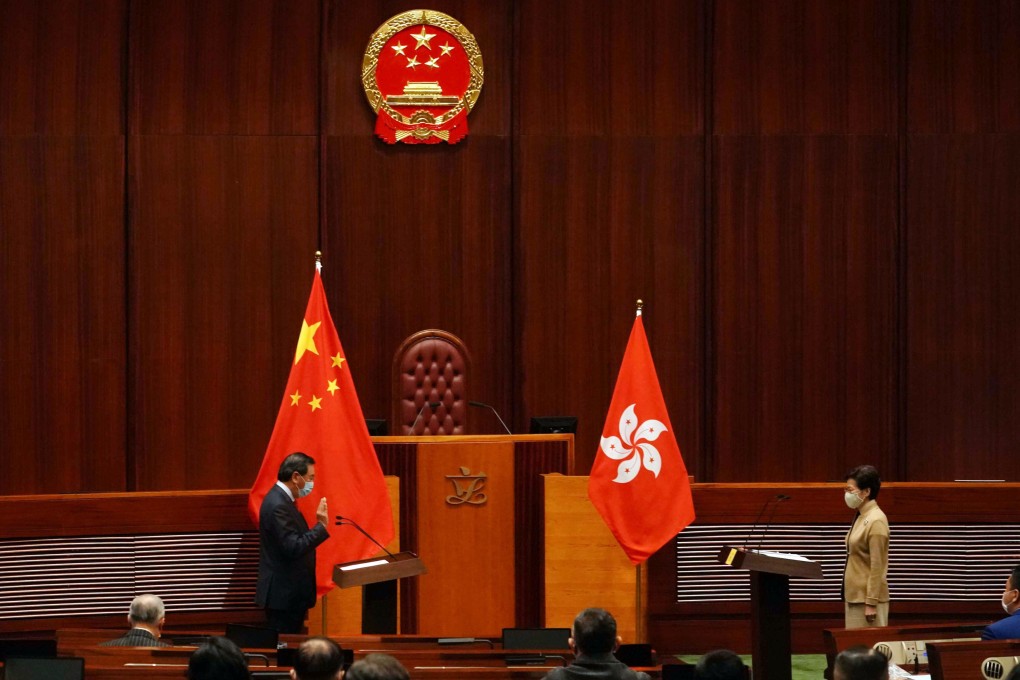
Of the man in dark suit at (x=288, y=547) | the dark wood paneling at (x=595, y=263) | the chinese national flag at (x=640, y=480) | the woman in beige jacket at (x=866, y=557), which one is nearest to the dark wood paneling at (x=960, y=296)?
the dark wood paneling at (x=595, y=263)

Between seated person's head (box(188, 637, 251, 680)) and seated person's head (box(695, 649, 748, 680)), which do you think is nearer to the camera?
seated person's head (box(188, 637, 251, 680))

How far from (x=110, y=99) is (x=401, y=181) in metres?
1.98

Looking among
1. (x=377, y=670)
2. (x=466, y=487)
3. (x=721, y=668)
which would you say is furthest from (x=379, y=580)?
(x=377, y=670)

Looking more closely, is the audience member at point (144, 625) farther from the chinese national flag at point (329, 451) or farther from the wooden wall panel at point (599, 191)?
the wooden wall panel at point (599, 191)

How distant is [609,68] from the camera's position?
8.70 meters

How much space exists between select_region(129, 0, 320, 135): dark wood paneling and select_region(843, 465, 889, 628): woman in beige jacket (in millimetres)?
4522

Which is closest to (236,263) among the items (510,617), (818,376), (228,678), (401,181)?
(401,181)

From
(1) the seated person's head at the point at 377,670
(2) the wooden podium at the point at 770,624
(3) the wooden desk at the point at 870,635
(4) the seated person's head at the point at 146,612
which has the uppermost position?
(1) the seated person's head at the point at 377,670

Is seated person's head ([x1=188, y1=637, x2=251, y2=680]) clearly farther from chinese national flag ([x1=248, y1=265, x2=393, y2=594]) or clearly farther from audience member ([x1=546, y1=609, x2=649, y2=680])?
chinese national flag ([x1=248, y1=265, x2=393, y2=594])

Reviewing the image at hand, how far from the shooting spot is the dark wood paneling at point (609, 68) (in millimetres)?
8680

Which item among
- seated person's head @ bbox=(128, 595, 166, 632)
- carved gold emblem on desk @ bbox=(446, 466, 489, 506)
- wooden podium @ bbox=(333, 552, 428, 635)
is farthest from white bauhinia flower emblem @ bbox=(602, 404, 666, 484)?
seated person's head @ bbox=(128, 595, 166, 632)

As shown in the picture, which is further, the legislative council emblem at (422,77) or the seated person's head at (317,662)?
the legislative council emblem at (422,77)

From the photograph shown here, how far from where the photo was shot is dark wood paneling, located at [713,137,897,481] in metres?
8.75

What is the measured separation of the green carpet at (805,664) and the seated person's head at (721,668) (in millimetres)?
3174
